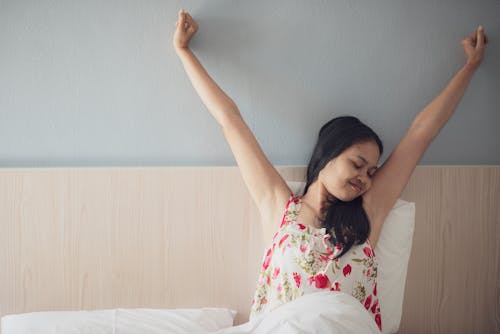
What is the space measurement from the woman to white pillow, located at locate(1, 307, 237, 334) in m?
0.16

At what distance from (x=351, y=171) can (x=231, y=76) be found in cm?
49

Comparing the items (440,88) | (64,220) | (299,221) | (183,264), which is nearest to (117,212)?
(64,220)

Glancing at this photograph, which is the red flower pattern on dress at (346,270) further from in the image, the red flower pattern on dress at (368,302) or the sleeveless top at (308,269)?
the red flower pattern on dress at (368,302)

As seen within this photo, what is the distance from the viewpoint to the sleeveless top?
4.21 feet

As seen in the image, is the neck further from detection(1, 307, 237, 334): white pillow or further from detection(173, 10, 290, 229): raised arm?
detection(1, 307, 237, 334): white pillow

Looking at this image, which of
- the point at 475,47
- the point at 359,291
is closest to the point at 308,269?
the point at 359,291

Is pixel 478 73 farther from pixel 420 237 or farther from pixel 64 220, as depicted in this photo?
pixel 64 220

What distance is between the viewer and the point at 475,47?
4.91ft

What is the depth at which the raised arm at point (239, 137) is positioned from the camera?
136 cm

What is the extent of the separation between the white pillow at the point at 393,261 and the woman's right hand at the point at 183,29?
838 mm

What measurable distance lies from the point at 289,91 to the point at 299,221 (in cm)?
44

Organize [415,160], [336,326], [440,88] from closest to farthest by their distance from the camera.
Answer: [336,326] < [415,160] < [440,88]

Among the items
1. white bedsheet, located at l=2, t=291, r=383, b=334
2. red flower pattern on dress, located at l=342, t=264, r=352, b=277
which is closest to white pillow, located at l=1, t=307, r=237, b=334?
white bedsheet, located at l=2, t=291, r=383, b=334

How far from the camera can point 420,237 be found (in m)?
1.53
